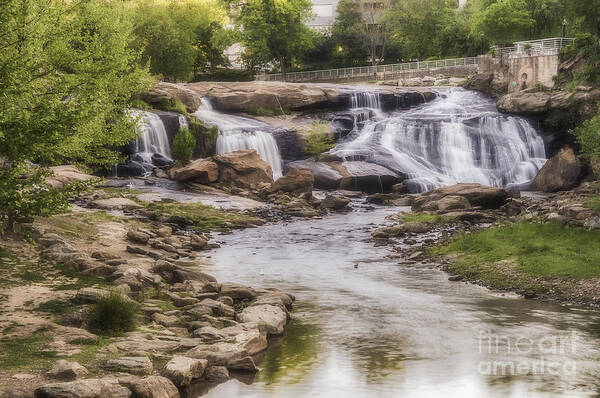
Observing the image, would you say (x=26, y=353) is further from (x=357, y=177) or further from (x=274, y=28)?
(x=274, y=28)

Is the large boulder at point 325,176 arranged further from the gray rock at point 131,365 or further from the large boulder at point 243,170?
the gray rock at point 131,365

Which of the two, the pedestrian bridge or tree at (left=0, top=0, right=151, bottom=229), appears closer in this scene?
tree at (left=0, top=0, right=151, bottom=229)

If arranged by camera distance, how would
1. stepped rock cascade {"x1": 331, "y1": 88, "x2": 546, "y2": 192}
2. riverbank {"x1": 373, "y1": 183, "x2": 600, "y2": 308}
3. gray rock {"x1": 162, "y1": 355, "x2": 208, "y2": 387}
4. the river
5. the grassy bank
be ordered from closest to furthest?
gray rock {"x1": 162, "y1": 355, "x2": 208, "y2": 387}, the river, riverbank {"x1": 373, "y1": 183, "x2": 600, "y2": 308}, the grassy bank, stepped rock cascade {"x1": 331, "y1": 88, "x2": 546, "y2": 192}

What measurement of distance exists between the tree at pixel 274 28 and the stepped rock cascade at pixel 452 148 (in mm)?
27513

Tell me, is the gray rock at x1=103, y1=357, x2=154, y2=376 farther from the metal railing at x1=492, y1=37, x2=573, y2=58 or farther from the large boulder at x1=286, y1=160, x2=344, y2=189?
the metal railing at x1=492, y1=37, x2=573, y2=58

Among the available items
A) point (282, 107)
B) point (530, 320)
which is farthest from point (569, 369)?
point (282, 107)

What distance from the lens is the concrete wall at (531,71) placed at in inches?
2251

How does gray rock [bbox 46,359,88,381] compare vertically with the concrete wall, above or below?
below

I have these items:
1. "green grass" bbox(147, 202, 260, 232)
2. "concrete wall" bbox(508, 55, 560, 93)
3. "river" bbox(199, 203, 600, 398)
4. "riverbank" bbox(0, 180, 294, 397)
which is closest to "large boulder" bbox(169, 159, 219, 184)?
"green grass" bbox(147, 202, 260, 232)

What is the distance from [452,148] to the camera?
49.3 metres

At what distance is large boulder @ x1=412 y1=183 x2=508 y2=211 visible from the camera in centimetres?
3434

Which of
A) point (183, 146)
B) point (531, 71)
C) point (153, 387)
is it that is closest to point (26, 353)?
point (153, 387)

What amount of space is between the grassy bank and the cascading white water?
76.6 feet

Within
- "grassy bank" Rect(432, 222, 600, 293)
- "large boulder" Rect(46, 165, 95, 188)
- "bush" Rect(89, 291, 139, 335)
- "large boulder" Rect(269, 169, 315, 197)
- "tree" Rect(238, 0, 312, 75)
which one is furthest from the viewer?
"tree" Rect(238, 0, 312, 75)
